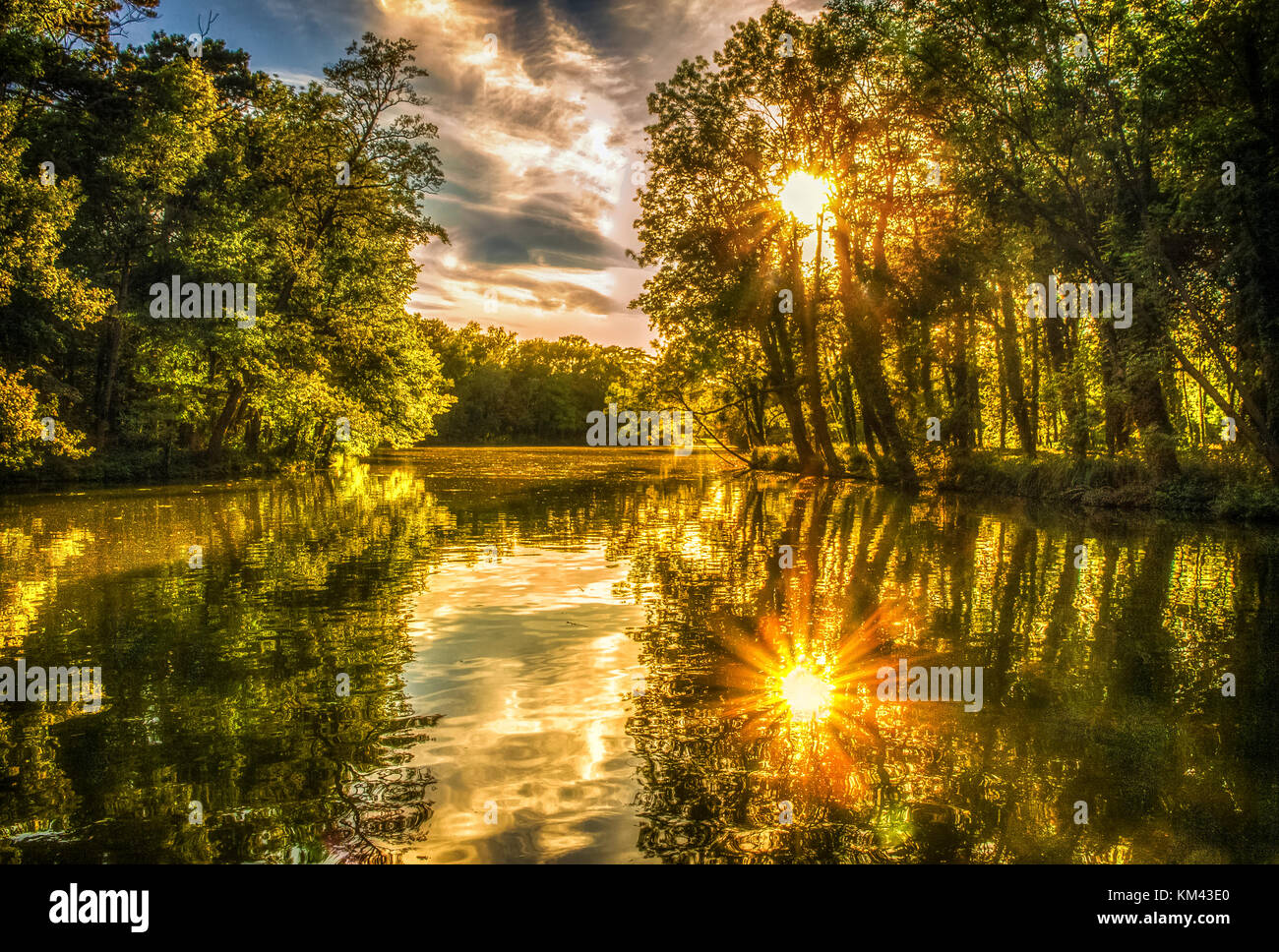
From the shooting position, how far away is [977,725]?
6.98 metres

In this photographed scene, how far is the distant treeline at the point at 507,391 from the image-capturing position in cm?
13750

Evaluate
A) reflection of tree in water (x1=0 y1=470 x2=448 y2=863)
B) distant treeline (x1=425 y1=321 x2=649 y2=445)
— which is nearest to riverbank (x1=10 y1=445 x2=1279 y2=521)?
reflection of tree in water (x1=0 y1=470 x2=448 y2=863)

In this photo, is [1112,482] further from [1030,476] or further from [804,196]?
[804,196]

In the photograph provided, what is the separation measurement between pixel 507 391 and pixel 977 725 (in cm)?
14275

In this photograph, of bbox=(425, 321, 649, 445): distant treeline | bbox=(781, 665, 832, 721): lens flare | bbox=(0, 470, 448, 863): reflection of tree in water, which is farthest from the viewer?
bbox=(425, 321, 649, 445): distant treeline

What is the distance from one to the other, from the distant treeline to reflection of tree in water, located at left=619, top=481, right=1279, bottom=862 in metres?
114

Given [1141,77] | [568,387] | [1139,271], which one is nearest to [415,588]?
[1139,271]

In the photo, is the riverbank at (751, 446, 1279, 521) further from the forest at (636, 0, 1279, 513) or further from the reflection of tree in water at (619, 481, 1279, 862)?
the reflection of tree in water at (619, 481, 1279, 862)

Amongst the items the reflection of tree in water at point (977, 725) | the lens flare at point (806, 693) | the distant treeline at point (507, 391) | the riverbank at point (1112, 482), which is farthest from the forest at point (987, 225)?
the distant treeline at point (507, 391)

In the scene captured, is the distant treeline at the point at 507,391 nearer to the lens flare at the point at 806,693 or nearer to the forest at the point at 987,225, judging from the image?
the forest at the point at 987,225

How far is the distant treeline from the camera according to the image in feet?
451

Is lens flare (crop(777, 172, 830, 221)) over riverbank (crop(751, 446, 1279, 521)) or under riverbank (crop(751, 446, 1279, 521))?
over

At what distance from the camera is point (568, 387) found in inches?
6206

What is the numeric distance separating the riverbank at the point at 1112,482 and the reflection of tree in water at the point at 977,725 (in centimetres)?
912
